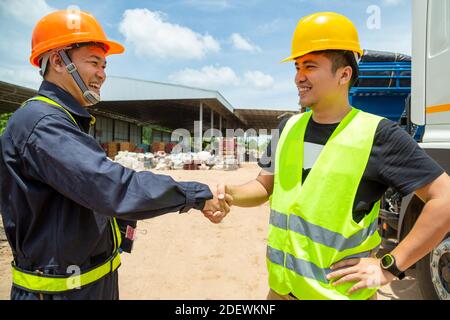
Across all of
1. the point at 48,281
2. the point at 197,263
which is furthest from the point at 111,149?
the point at 48,281

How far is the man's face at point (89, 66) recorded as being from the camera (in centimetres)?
187

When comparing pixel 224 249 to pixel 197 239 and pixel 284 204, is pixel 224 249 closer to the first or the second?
pixel 197 239

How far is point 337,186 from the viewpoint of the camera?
1.61 m

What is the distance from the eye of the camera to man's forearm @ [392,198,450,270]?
1.48m

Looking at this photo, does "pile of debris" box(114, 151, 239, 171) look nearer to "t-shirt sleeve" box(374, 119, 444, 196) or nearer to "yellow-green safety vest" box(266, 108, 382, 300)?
"yellow-green safety vest" box(266, 108, 382, 300)

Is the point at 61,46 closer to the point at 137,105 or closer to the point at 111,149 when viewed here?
the point at 111,149

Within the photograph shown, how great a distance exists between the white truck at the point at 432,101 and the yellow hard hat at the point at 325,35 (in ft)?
4.19

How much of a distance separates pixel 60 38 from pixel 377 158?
5.63 ft

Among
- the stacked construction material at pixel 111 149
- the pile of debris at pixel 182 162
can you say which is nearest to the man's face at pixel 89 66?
the pile of debris at pixel 182 162

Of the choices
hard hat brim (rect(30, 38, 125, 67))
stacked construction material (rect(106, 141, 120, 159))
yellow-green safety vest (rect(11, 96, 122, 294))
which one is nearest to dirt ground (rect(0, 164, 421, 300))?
hard hat brim (rect(30, 38, 125, 67))

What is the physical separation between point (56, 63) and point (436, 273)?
3.05 metres

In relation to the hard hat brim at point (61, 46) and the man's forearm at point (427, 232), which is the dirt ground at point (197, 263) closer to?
the hard hat brim at point (61, 46)

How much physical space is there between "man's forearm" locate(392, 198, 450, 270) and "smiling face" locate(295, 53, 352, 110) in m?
0.70

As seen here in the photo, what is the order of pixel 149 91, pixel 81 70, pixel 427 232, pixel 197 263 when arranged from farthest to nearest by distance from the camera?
pixel 149 91 → pixel 197 263 → pixel 81 70 → pixel 427 232
